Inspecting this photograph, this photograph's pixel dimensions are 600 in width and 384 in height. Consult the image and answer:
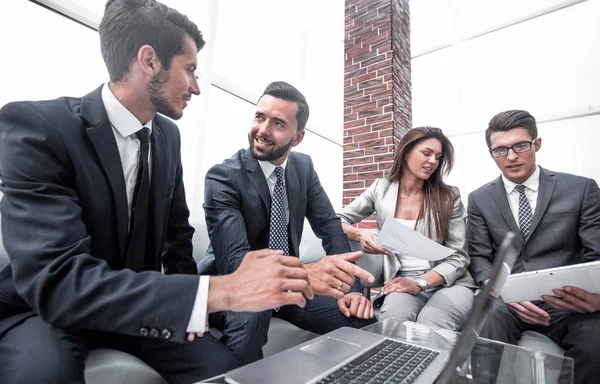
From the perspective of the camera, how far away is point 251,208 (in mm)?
1329

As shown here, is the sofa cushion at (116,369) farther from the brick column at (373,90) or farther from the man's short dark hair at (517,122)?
the brick column at (373,90)

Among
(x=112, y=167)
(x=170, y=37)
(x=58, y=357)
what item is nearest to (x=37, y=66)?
(x=170, y=37)

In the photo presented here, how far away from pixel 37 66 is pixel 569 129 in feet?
15.9

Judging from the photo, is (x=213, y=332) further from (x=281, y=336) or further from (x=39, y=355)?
(x=39, y=355)

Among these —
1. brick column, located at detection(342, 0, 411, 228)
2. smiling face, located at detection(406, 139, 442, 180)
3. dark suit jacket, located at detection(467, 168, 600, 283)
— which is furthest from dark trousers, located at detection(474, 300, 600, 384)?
brick column, located at detection(342, 0, 411, 228)

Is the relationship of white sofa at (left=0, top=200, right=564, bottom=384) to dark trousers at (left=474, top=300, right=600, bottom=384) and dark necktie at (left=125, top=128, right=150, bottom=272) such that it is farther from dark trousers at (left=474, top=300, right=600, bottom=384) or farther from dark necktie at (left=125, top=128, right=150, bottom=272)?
dark necktie at (left=125, top=128, right=150, bottom=272)

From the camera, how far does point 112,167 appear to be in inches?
30.6

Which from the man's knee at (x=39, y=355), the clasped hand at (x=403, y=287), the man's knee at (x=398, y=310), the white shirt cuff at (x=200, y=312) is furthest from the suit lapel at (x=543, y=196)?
the man's knee at (x=39, y=355)

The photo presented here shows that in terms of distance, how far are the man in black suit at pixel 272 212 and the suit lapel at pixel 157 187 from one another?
302 millimetres

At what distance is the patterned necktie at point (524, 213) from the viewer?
1528 millimetres

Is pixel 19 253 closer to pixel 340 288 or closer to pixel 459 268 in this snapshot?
pixel 340 288

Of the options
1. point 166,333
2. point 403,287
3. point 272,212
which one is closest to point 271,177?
point 272,212

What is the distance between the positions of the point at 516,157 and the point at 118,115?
5.92ft

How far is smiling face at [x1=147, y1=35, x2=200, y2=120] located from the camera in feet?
2.89
